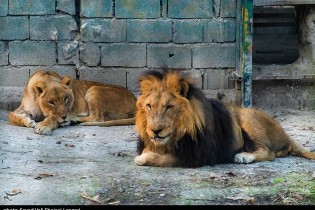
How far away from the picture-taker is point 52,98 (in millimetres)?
9281

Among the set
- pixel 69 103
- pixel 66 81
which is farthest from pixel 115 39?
pixel 69 103

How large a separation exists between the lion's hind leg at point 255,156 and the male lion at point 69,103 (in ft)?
7.38

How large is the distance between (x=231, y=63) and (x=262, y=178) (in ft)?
10.8

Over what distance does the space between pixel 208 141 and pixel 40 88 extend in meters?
2.86

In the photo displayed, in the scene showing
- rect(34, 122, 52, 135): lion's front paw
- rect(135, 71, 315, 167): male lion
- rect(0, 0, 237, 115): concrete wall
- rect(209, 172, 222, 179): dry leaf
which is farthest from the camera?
Result: rect(0, 0, 237, 115): concrete wall

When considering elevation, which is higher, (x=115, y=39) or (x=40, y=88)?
(x=115, y=39)

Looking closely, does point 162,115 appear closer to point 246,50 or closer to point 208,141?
point 208,141

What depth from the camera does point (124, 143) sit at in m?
8.44

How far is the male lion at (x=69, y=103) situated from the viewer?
365 inches

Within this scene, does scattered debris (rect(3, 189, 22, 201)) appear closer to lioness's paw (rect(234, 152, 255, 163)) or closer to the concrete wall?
lioness's paw (rect(234, 152, 255, 163))

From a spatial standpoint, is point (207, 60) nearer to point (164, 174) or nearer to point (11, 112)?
point (11, 112)

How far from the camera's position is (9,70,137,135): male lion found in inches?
365

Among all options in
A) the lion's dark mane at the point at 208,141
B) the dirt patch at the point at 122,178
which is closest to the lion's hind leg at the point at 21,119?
the dirt patch at the point at 122,178

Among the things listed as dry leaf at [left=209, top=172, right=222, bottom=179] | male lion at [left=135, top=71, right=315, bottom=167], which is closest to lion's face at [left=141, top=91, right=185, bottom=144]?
male lion at [left=135, top=71, right=315, bottom=167]
